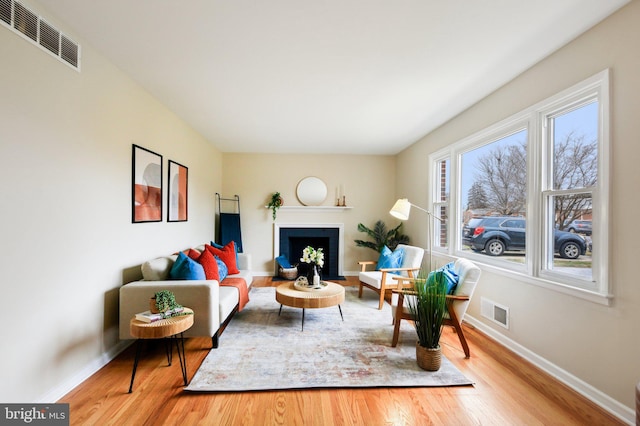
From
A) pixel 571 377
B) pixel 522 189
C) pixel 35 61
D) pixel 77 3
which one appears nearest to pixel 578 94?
pixel 522 189

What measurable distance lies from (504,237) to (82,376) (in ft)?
13.0

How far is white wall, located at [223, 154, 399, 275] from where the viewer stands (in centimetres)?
594

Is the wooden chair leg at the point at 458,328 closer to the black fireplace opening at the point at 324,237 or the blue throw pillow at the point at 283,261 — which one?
the black fireplace opening at the point at 324,237

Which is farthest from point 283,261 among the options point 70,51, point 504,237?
point 70,51

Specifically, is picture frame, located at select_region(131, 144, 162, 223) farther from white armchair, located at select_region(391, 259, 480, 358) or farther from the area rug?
white armchair, located at select_region(391, 259, 480, 358)

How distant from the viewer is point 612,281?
1.87 metres

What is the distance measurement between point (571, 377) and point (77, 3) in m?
4.24

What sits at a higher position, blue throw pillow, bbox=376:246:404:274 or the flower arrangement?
the flower arrangement

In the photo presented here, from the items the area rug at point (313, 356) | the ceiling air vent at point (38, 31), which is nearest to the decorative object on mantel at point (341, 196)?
the area rug at point (313, 356)

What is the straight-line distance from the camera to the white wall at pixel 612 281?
177 centimetres

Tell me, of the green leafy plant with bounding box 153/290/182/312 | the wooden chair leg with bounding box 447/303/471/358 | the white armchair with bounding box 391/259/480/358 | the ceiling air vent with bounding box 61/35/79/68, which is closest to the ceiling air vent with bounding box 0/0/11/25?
the ceiling air vent with bounding box 61/35/79/68

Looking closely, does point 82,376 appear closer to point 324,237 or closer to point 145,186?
point 145,186

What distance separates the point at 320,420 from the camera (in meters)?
1.78

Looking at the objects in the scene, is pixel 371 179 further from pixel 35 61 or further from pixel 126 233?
pixel 35 61
